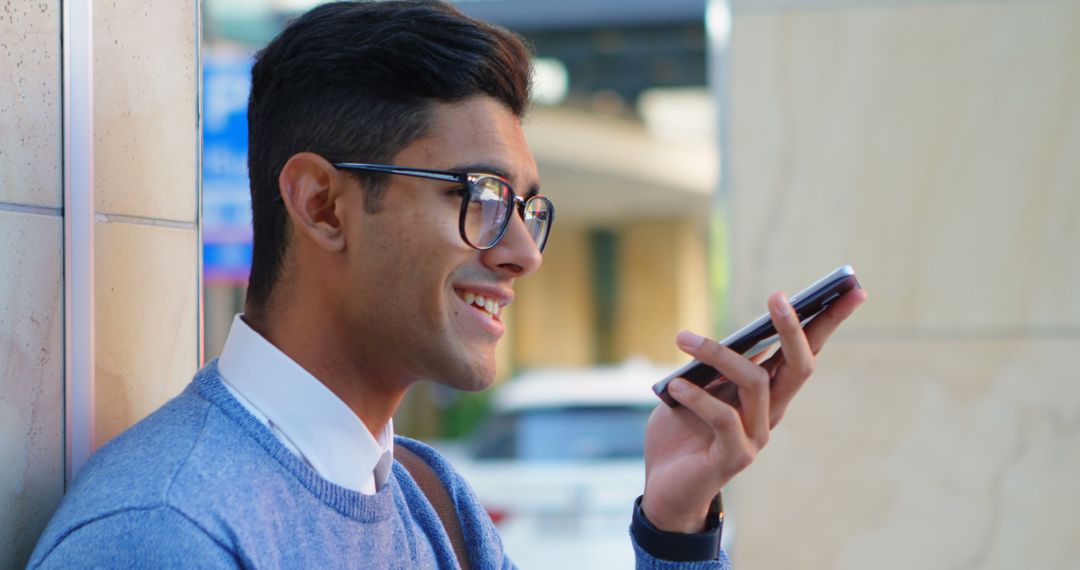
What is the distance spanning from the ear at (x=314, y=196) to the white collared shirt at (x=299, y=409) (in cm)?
16

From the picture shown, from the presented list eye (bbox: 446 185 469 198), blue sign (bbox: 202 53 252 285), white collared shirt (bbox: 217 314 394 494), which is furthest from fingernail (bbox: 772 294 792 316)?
blue sign (bbox: 202 53 252 285)

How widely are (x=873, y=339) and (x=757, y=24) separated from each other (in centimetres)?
101

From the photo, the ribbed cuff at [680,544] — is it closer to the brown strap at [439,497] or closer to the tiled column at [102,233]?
the brown strap at [439,497]

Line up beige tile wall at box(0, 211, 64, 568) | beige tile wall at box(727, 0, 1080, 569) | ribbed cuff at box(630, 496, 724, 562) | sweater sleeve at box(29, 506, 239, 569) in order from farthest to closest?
beige tile wall at box(727, 0, 1080, 569)
ribbed cuff at box(630, 496, 724, 562)
beige tile wall at box(0, 211, 64, 568)
sweater sleeve at box(29, 506, 239, 569)

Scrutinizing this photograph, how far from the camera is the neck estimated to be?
178 centimetres

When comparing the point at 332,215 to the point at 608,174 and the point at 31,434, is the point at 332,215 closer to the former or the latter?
the point at 31,434

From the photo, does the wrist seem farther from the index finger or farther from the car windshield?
the car windshield

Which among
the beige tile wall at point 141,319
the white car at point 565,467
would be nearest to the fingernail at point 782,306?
the beige tile wall at point 141,319

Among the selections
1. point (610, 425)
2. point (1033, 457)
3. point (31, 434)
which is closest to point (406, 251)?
Result: point (31, 434)

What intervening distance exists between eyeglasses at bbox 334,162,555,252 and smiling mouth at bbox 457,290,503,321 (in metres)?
0.07

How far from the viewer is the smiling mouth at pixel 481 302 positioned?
1839 mm

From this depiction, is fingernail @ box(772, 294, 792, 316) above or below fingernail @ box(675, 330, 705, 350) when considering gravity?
above

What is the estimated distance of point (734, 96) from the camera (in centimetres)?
386

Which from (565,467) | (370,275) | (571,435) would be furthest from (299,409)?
(571,435)
